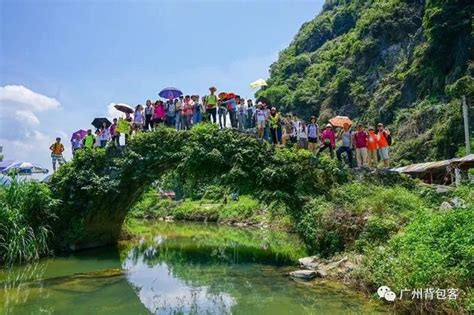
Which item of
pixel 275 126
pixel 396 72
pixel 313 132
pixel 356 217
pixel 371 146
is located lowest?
pixel 356 217

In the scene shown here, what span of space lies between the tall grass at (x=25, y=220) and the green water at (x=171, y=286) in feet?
1.95

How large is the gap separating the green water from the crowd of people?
15.0 feet

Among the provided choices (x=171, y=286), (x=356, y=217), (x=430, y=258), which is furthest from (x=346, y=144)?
(x=430, y=258)

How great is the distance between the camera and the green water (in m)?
11.0

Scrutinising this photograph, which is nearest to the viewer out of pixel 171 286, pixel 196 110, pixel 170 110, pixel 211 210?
pixel 171 286

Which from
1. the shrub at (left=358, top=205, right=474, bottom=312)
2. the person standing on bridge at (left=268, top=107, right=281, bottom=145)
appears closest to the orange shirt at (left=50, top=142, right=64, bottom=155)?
the person standing on bridge at (left=268, top=107, right=281, bottom=145)

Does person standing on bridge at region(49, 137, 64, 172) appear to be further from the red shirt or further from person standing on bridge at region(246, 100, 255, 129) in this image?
the red shirt

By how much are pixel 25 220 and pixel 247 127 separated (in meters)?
8.98

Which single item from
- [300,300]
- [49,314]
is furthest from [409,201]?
[49,314]

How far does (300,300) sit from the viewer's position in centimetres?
1126

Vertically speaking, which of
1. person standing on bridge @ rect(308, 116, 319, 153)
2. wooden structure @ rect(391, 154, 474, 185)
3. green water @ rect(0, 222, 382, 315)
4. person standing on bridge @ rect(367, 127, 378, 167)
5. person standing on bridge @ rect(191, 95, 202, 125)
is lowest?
green water @ rect(0, 222, 382, 315)

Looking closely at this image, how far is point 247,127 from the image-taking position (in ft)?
60.7

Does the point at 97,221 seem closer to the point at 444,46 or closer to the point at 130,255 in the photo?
the point at 130,255

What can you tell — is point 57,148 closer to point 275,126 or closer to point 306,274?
point 275,126
